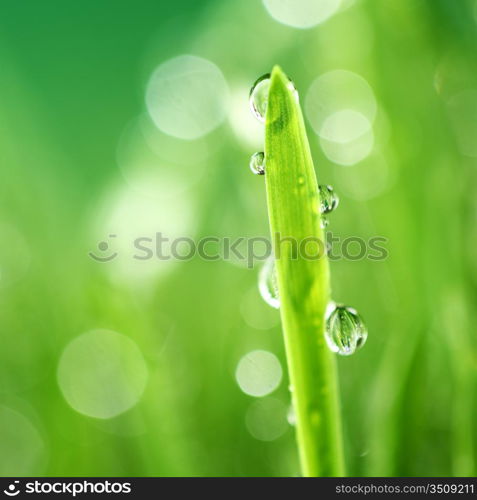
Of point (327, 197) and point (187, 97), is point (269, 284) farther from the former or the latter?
point (187, 97)

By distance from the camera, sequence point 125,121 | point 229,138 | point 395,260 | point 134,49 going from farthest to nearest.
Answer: point 134,49, point 125,121, point 229,138, point 395,260

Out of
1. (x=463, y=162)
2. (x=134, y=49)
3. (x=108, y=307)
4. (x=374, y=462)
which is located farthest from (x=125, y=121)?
(x=374, y=462)

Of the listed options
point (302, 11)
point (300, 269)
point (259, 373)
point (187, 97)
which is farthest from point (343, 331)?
point (187, 97)

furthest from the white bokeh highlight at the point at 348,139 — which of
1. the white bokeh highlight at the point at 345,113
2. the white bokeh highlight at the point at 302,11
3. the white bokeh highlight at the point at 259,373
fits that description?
the white bokeh highlight at the point at 259,373

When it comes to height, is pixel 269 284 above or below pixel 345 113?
below

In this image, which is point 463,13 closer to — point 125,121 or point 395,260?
point 395,260

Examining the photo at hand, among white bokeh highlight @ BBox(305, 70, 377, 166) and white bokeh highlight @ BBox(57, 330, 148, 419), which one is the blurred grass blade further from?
white bokeh highlight @ BBox(305, 70, 377, 166)
